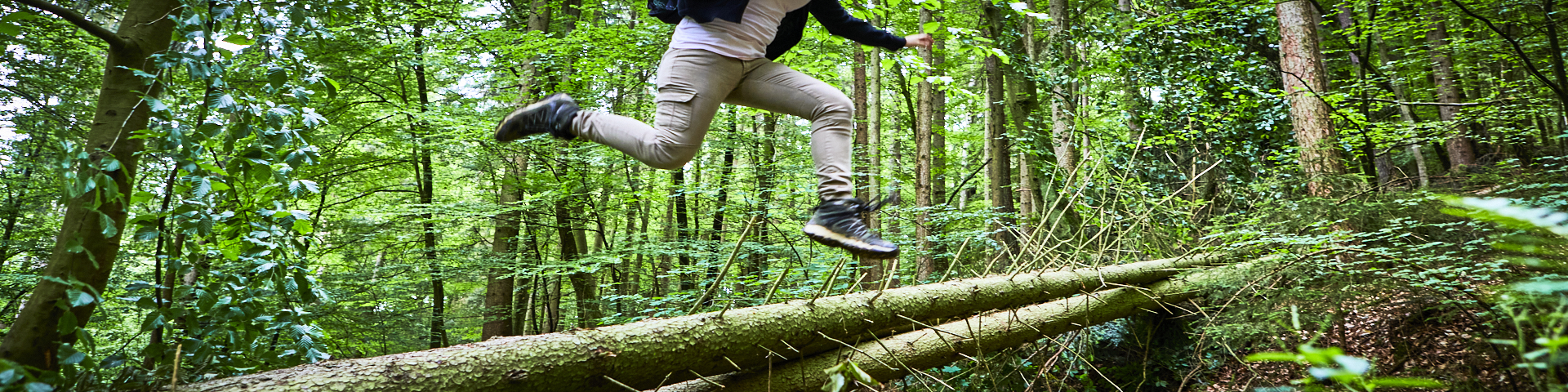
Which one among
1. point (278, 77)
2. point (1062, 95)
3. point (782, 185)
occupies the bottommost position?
point (782, 185)

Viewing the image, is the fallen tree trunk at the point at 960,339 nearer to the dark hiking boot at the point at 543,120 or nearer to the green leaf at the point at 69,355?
the dark hiking boot at the point at 543,120

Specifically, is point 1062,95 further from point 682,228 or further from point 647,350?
point 647,350

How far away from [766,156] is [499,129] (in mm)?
7578

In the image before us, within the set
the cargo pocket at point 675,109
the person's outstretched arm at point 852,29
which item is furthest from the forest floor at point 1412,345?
the cargo pocket at point 675,109

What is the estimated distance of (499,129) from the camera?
8.14ft

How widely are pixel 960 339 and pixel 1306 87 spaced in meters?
4.26

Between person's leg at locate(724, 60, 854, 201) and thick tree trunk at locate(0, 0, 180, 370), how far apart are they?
1.68 metres

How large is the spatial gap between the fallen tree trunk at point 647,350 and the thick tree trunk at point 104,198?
52 cm

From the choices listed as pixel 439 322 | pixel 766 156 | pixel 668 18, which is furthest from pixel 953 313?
pixel 439 322

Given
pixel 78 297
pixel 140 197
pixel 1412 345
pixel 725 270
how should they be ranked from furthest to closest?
1. pixel 1412 345
2. pixel 725 270
3. pixel 140 197
4. pixel 78 297

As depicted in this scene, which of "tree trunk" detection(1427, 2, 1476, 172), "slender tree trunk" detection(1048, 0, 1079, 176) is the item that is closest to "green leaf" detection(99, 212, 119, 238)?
"slender tree trunk" detection(1048, 0, 1079, 176)

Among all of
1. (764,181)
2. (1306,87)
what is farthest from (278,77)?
(764,181)

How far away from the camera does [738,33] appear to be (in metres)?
2.19

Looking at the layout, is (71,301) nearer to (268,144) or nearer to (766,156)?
(268,144)
